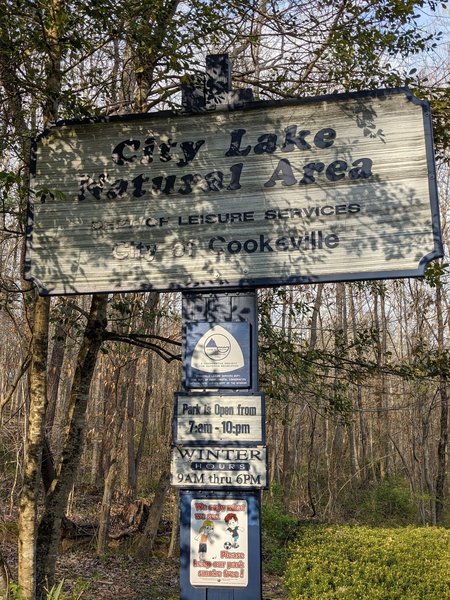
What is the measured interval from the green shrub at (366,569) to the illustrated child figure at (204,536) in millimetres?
2693

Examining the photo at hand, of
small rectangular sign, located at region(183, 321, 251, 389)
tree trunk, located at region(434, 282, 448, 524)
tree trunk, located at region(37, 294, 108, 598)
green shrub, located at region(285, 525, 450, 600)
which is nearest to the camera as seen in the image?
small rectangular sign, located at region(183, 321, 251, 389)

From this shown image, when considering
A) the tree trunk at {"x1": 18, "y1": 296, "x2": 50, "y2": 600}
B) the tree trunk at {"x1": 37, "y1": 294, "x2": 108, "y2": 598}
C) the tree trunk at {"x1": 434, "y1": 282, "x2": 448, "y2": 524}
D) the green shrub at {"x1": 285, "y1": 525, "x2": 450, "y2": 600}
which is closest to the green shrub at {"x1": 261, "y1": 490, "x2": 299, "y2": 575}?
the green shrub at {"x1": 285, "y1": 525, "x2": 450, "y2": 600}

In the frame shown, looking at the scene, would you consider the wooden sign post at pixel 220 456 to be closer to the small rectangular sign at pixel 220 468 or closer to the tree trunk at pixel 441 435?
the small rectangular sign at pixel 220 468

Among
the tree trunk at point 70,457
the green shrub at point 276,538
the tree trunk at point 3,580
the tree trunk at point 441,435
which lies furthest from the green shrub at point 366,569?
the tree trunk at point 441,435

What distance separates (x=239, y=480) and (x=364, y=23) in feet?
16.5

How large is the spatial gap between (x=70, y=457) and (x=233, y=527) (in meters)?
2.99

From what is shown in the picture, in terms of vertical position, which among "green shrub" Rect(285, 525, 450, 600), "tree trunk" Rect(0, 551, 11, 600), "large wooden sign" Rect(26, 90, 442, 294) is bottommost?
"green shrub" Rect(285, 525, 450, 600)

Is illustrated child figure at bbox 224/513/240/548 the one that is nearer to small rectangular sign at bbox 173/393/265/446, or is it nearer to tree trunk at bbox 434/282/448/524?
small rectangular sign at bbox 173/393/265/446

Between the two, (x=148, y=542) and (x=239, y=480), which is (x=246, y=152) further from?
(x=148, y=542)

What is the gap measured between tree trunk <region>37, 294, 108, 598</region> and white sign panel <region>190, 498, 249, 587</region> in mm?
2544

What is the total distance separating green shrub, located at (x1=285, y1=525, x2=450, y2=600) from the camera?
5539 millimetres

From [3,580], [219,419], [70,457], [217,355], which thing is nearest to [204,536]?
[219,419]

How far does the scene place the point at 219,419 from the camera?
3420mm

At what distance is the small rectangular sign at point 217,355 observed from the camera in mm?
3518
